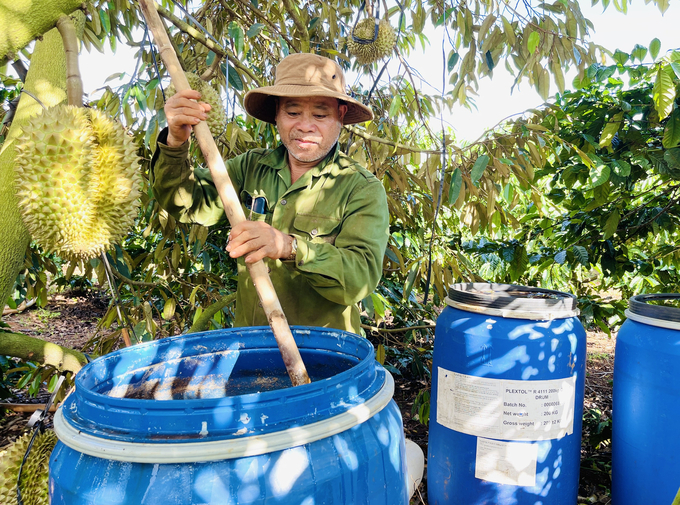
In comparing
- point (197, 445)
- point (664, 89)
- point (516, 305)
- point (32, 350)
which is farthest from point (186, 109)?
point (664, 89)

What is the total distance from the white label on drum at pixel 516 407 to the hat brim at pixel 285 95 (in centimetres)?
114

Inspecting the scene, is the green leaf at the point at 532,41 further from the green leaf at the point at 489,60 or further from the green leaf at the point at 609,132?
the green leaf at the point at 609,132

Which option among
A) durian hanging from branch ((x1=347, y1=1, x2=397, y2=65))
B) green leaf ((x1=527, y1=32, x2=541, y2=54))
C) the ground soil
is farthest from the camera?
durian hanging from branch ((x1=347, y1=1, x2=397, y2=65))

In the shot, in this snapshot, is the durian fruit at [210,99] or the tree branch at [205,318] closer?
the durian fruit at [210,99]

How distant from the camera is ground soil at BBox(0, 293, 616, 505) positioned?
2.32 m

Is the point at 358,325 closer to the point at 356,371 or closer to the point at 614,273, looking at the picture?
the point at 356,371

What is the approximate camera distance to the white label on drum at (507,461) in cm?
174

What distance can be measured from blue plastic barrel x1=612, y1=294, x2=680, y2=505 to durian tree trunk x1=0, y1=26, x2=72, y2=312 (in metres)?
2.06

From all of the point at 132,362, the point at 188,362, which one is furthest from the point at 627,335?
the point at 132,362

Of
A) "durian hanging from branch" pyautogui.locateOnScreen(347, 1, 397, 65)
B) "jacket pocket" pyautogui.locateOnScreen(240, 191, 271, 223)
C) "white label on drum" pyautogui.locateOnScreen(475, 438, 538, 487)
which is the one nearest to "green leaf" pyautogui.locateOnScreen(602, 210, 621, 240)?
"white label on drum" pyautogui.locateOnScreen(475, 438, 538, 487)

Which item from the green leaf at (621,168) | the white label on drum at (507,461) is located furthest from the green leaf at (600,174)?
the white label on drum at (507,461)

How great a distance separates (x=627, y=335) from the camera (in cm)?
187

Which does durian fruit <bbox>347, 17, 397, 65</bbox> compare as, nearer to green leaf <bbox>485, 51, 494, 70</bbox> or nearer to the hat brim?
green leaf <bbox>485, 51, 494, 70</bbox>

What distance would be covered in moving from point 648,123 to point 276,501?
255 centimetres
